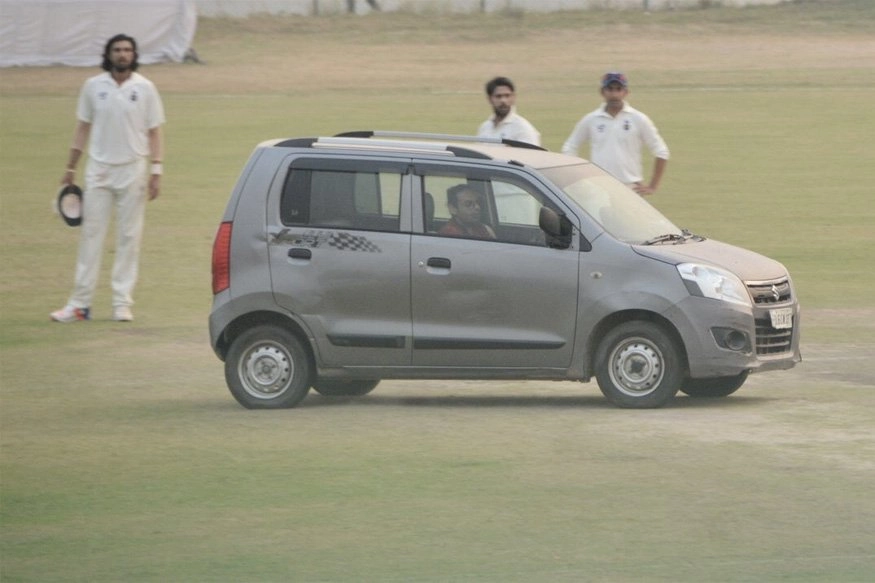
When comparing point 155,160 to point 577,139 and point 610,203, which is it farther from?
point 610,203

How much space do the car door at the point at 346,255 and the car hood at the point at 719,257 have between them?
1.52 metres

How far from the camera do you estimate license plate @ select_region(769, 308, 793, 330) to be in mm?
11320

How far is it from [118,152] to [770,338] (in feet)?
20.6

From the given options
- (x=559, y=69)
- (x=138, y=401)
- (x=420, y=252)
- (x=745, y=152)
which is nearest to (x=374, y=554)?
(x=420, y=252)

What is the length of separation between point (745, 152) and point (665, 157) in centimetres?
1399

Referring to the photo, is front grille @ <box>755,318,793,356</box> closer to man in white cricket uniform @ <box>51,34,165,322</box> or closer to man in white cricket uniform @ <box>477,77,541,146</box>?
man in white cricket uniform @ <box>477,77,541,146</box>

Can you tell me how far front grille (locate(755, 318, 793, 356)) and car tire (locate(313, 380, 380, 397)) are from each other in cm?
274

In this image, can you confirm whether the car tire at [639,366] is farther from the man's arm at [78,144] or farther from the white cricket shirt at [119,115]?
the man's arm at [78,144]

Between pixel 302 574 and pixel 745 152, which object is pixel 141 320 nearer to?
pixel 302 574

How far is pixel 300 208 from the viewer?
11664mm

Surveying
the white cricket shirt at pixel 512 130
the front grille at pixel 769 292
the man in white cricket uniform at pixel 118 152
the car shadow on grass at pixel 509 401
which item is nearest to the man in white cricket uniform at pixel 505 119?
the white cricket shirt at pixel 512 130

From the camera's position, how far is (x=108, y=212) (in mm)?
15555

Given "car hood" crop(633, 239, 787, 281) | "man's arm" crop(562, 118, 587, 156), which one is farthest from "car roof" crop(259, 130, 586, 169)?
"man's arm" crop(562, 118, 587, 156)

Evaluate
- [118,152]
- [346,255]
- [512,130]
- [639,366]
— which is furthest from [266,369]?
[118,152]
